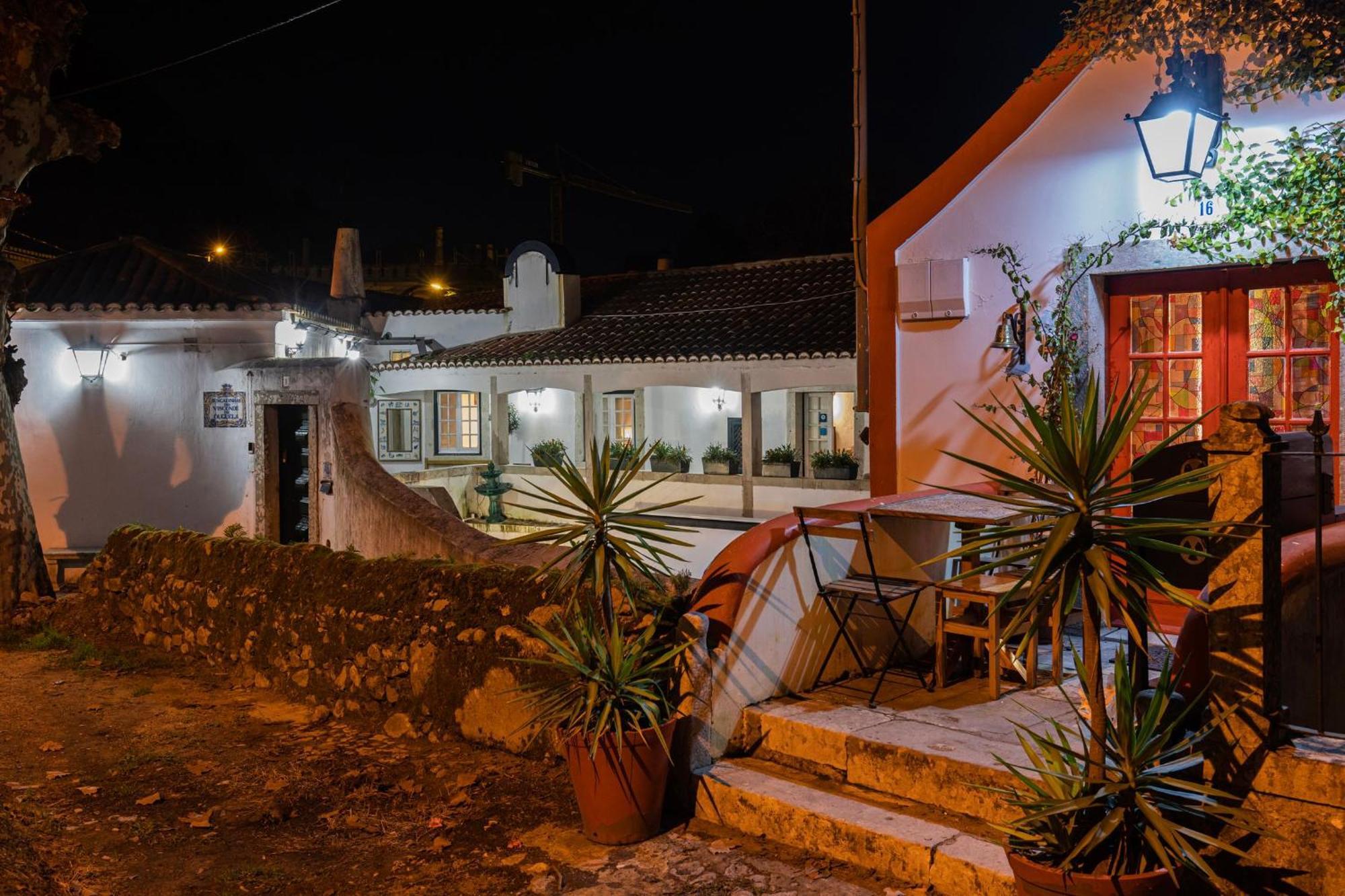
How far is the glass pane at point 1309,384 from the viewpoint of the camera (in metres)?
6.75

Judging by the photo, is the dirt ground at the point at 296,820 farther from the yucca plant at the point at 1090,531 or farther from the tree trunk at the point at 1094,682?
the yucca plant at the point at 1090,531

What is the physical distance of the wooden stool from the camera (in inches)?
219

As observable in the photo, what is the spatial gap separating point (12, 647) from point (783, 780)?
8.10m

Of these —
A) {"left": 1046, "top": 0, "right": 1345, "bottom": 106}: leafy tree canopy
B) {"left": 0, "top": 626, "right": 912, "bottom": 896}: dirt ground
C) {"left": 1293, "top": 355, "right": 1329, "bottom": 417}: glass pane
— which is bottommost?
{"left": 0, "top": 626, "right": 912, "bottom": 896}: dirt ground

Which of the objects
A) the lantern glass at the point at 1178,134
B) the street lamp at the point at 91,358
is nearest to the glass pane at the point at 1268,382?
the lantern glass at the point at 1178,134

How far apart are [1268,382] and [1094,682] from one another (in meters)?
4.04

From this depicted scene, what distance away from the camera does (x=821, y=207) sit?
31.3 metres

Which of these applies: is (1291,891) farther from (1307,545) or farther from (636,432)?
(636,432)

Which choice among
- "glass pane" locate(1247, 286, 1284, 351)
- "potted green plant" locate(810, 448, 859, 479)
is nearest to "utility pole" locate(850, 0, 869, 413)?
"glass pane" locate(1247, 286, 1284, 351)

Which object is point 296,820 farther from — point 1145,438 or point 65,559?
point 65,559

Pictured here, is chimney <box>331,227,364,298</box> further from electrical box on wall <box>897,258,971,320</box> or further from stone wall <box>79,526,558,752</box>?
electrical box on wall <box>897,258,971,320</box>

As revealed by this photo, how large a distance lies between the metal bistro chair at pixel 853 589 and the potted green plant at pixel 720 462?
1124 centimetres

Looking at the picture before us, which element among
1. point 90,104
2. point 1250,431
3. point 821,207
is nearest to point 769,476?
point 1250,431

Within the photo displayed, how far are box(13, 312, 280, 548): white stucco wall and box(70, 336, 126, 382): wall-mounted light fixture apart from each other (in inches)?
3.9
